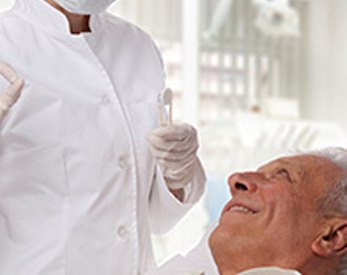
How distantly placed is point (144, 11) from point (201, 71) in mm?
447

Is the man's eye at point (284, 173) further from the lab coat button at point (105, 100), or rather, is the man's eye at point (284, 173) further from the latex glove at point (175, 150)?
the lab coat button at point (105, 100)

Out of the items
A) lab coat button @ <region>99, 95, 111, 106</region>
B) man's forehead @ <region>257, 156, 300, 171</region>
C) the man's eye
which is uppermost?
lab coat button @ <region>99, 95, 111, 106</region>

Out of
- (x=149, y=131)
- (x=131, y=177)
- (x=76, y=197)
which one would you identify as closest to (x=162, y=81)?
(x=149, y=131)

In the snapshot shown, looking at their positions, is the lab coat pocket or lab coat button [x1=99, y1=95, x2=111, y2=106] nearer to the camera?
the lab coat pocket

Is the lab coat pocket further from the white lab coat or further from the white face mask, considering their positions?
the white face mask

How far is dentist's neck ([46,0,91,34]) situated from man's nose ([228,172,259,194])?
0.49 m

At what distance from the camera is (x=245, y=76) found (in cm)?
362

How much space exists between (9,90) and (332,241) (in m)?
0.75

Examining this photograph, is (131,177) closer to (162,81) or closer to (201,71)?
(162,81)

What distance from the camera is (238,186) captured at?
1440 mm

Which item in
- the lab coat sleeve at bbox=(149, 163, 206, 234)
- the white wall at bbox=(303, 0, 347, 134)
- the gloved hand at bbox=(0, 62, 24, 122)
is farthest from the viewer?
the white wall at bbox=(303, 0, 347, 134)

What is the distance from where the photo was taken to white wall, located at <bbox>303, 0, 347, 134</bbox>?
384 centimetres

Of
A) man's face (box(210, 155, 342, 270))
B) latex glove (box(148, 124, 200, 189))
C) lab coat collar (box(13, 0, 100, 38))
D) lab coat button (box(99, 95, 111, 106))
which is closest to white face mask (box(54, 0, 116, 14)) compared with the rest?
lab coat collar (box(13, 0, 100, 38))

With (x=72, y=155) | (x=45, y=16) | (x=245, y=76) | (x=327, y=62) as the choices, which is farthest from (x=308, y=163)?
(x=327, y=62)
